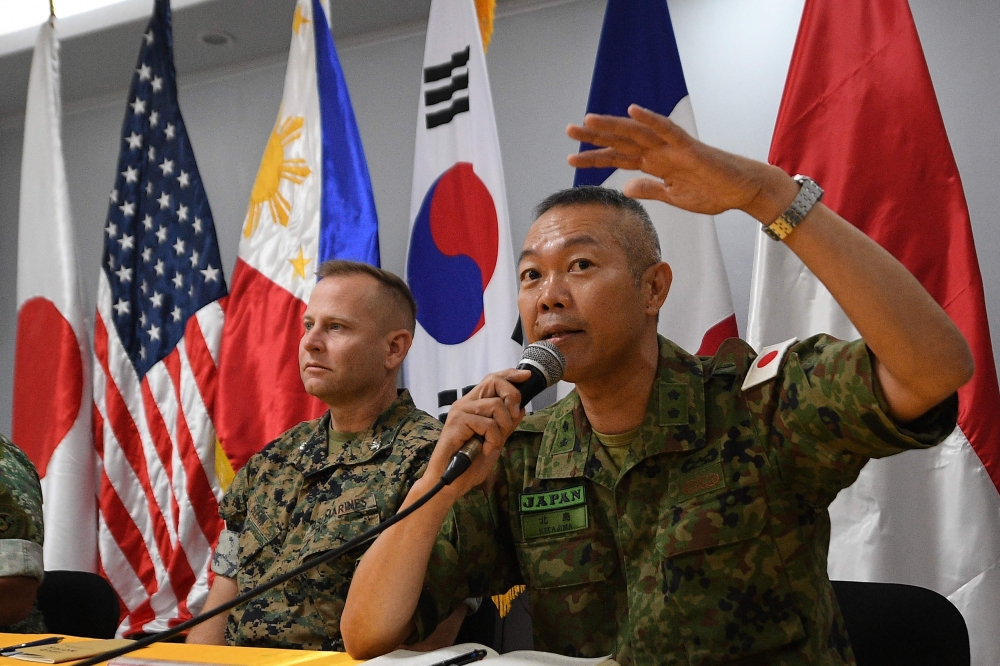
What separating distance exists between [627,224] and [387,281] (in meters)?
1.08

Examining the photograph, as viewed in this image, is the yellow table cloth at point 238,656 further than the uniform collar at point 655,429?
No

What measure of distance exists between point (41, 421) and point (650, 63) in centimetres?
267

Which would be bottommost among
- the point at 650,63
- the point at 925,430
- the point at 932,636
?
the point at 932,636

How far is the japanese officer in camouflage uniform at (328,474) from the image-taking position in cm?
202

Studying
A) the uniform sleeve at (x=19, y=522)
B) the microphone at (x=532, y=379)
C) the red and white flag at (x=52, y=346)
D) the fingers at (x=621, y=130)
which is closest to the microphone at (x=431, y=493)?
the microphone at (x=532, y=379)

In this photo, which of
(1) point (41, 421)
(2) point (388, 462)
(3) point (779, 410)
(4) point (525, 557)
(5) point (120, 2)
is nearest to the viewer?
(3) point (779, 410)

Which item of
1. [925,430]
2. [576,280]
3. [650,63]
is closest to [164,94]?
[650,63]

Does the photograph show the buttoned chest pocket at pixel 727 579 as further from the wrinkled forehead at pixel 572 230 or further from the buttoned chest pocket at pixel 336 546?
the buttoned chest pocket at pixel 336 546

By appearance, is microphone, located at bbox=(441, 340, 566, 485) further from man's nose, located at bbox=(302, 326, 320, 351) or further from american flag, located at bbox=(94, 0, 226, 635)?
american flag, located at bbox=(94, 0, 226, 635)

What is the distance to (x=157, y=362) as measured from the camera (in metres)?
3.36

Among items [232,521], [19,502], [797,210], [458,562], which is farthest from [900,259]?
[19,502]

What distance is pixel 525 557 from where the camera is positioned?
1.49 metres

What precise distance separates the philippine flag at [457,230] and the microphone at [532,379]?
1.45 metres

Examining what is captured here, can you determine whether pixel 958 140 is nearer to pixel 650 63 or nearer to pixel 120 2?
pixel 650 63
